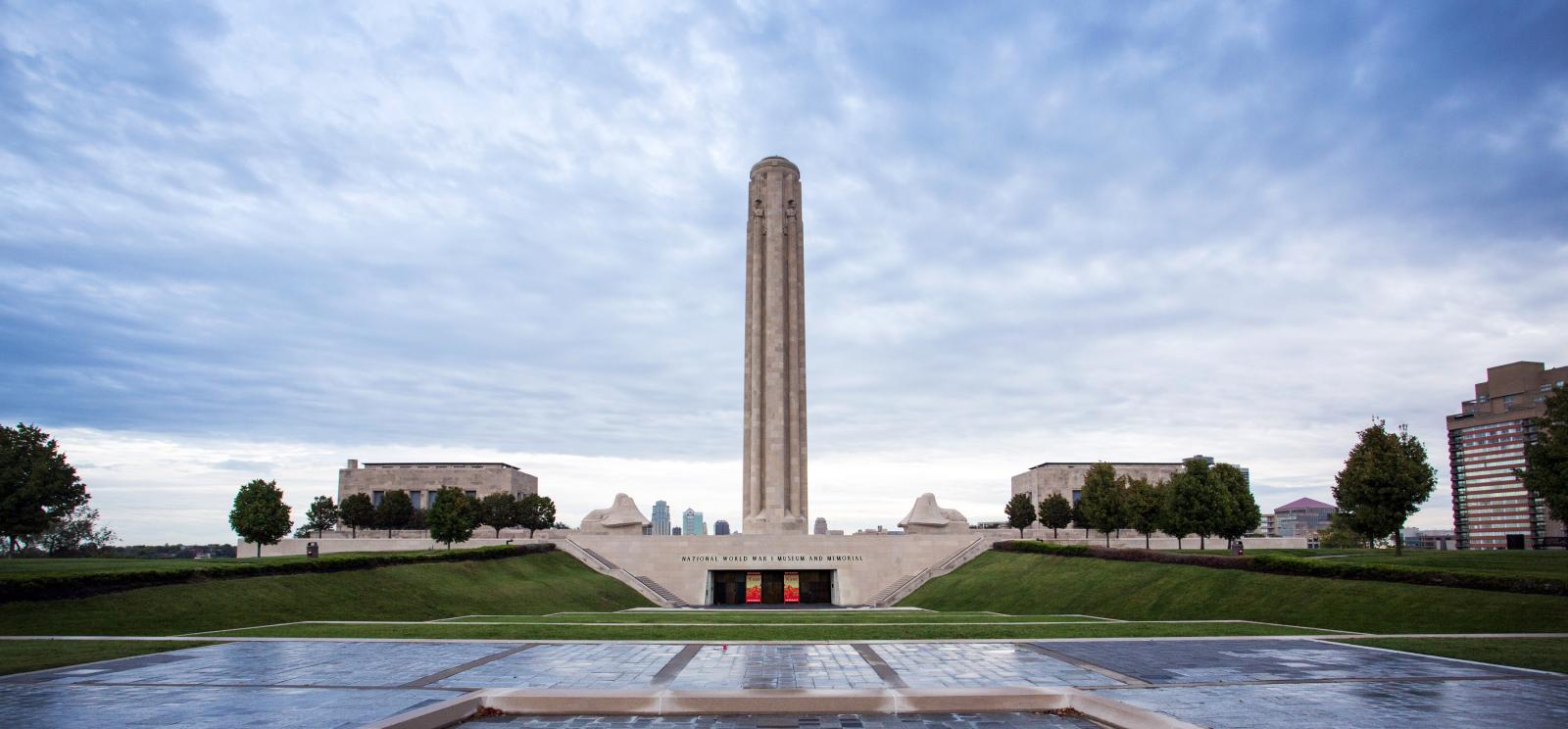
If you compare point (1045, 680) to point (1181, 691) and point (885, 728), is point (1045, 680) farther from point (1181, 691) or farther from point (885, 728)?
point (885, 728)

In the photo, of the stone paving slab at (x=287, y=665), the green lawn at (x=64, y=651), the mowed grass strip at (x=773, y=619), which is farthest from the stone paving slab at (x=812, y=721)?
the mowed grass strip at (x=773, y=619)

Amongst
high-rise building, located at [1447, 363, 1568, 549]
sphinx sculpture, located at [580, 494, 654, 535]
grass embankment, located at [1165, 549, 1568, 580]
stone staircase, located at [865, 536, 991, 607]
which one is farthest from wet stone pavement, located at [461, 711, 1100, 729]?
high-rise building, located at [1447, 363, 1568, 549]

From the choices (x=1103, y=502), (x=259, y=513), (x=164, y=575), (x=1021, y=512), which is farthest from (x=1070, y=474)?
(x=164, y=575)

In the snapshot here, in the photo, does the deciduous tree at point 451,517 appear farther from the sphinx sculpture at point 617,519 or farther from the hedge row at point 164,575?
the hedge row at point 164,575

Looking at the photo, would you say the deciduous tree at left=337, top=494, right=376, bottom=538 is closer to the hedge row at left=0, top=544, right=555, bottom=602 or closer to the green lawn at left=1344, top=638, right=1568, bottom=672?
the hedge row at left=0, top=544, right=555, bottom=602

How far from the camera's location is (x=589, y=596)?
47688 mm

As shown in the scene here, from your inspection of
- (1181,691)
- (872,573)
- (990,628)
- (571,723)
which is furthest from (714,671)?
(872,573)

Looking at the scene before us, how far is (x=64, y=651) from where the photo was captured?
18703mm

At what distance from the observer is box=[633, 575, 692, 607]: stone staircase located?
53412mm

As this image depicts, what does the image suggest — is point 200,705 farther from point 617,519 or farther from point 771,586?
point 617,519

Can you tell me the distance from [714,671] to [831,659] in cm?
269

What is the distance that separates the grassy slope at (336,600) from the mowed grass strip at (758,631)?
5704 millimetres

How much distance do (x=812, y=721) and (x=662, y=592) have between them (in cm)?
4559

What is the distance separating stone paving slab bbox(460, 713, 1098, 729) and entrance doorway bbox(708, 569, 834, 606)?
48456 millimetres
